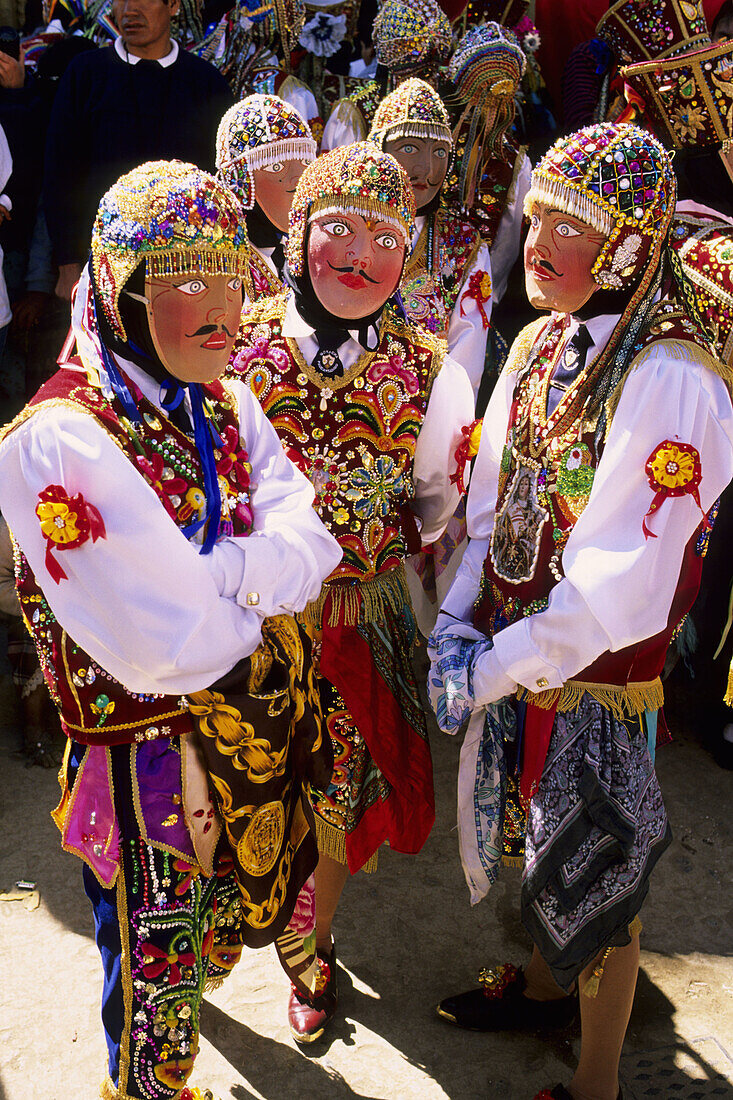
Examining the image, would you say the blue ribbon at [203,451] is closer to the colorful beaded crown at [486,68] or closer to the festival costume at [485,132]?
the festival costume at [485,132]

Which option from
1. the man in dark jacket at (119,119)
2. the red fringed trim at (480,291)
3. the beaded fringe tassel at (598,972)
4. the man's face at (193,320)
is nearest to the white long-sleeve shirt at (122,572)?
the man's face at (193,320)

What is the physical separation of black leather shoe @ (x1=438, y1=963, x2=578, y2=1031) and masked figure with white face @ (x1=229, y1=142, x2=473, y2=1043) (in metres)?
0.37

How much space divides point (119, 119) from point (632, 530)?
321cm

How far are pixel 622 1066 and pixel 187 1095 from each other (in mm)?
1147

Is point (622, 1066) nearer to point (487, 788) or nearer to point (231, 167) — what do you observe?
point (487, 788)

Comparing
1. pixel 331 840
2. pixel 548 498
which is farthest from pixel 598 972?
pixel 548 498

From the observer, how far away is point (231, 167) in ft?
10.8

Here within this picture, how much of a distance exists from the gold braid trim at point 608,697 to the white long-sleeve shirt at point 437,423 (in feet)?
2.32

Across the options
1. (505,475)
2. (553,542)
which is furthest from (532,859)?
(505,475)

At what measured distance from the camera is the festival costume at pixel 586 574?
202 centimetres

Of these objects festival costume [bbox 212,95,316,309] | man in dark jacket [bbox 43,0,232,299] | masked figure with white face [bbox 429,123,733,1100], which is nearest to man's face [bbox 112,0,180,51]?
man in dark jacket [bbox 43,0,232,299]

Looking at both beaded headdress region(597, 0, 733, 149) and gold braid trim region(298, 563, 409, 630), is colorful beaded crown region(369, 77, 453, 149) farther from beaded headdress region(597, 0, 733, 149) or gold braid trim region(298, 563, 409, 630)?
gold braid trim region(298, 563, 409, 630)

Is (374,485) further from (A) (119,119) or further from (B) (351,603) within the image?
(A) (119,119)

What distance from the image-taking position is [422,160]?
11.8 feet
